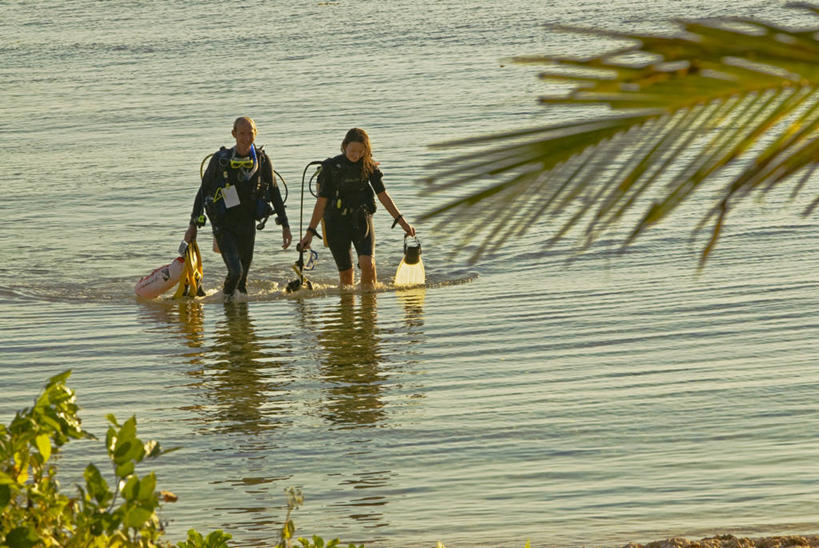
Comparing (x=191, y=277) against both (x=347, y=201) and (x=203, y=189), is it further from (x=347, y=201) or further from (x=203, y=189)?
(x=347, y=201)

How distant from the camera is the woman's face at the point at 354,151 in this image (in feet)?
37.7

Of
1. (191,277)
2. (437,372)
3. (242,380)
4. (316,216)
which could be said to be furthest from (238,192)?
(437,372)

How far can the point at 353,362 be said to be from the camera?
33.5 feet

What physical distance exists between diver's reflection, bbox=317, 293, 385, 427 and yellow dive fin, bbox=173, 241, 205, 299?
1524 millimetres

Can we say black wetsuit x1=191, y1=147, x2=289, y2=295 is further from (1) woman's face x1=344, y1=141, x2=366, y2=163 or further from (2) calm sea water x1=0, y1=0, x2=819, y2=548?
(2) calm sea water x1=0, y1=0, x2=819, y2=548

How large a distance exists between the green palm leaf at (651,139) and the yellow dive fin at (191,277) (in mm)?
10573

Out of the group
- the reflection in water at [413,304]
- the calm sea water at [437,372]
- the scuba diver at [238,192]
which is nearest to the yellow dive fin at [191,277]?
the calm sea water at [437,372]

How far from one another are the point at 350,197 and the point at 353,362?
7.29ft

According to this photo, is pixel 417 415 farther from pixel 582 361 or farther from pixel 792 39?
pixel 792 39

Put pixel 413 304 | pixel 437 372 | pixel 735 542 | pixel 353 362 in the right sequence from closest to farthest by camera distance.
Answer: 1. pixel 735 542
2. pixel 437 372
3. pixel 353 362
4. pixel 413 304

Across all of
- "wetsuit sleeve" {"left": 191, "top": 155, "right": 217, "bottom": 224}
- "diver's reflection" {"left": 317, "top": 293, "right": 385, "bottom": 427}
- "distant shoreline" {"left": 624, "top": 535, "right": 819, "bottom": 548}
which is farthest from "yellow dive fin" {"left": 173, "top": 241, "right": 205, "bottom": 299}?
"distant shoreline" {"left": 624, "top": 535, "right": 819, "bottom": 548}

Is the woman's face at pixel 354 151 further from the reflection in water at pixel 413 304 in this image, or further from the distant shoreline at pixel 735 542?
the distant shoreline at pixel 735 542

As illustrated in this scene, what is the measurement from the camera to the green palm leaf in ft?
7.93

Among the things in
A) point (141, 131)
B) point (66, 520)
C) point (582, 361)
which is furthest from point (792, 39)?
point (141, 131)
